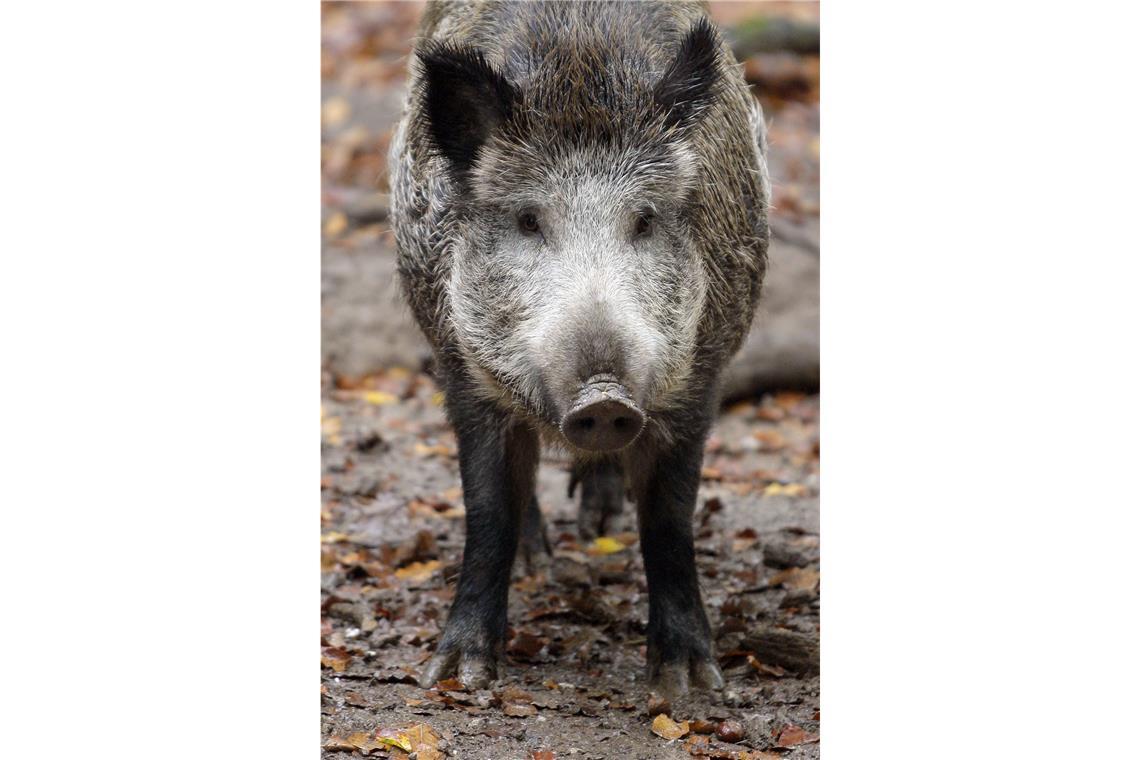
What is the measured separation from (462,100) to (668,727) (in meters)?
2.27

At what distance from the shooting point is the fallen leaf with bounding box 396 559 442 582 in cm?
598

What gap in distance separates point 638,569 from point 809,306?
10.5 ft

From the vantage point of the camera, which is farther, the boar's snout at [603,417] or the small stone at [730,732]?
the small stone at [730,732]

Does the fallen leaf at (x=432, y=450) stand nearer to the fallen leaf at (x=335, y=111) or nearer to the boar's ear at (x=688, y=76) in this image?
the boar's ear at (x=688, y=76)

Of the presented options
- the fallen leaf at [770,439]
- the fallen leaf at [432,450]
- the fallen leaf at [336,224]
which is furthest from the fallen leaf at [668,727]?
the fallen leaf at [336,224]

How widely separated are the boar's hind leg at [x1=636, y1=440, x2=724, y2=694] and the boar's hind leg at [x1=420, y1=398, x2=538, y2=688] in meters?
0.49

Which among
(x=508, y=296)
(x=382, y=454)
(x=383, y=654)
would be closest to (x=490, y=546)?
(x=383, y=654)

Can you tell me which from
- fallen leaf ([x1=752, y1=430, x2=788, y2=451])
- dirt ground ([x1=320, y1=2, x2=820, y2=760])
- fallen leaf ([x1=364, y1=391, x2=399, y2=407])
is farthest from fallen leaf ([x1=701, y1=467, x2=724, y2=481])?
fallen leaf ([x1=364, y1=391, x2=399, y2=407])

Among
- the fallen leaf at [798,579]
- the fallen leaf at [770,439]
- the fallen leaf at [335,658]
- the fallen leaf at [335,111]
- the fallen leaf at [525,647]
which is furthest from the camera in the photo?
the fallen leaf at [335,111]

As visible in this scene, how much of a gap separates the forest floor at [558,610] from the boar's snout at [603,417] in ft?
3.74

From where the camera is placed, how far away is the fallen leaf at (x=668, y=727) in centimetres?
457

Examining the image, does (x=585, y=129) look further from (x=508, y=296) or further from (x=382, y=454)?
(x=382, y=454)

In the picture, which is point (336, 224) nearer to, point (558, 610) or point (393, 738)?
point (558, 610)

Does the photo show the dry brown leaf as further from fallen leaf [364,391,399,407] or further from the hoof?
fallen leaf [364,391,399,407]
